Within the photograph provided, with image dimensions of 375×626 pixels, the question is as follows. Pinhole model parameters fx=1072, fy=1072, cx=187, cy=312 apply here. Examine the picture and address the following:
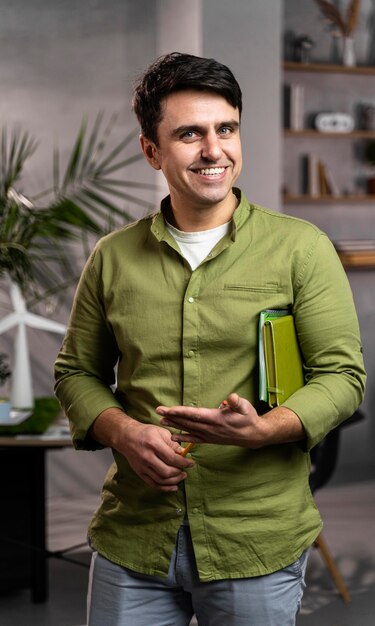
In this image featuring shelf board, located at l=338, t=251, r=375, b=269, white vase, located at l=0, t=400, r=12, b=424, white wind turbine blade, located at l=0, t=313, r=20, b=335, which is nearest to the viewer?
white vase, located at l=0, t=400, r=12, b=424

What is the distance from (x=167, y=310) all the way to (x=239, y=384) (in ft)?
0.60

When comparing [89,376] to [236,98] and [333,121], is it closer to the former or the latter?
[236,98]

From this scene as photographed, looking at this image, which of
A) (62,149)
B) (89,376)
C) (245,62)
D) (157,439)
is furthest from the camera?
(62,149)

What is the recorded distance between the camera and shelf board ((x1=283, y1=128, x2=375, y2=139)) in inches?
244

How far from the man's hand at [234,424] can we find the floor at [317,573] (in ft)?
8.43

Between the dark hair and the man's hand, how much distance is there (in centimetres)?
50

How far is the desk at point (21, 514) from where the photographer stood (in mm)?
4242

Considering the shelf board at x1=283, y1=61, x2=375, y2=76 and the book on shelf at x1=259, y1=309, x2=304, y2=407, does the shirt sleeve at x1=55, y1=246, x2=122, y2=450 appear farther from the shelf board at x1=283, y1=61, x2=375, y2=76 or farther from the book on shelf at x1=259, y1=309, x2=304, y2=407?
the shelf board at x1=283, y1=61, x2=375, y2=76

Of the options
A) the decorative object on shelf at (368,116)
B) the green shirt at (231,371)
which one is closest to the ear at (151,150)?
the green shirt at (231,371)

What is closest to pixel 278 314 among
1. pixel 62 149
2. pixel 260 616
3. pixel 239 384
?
pixel 239 384

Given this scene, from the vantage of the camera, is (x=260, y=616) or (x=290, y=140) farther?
(x=290, y=140)

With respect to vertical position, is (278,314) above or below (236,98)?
below

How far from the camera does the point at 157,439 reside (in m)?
1.76

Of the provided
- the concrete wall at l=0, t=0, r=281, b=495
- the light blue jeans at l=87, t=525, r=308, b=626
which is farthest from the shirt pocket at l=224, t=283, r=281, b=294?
the concrete wall at l=0, t=0, r=281, b=495
